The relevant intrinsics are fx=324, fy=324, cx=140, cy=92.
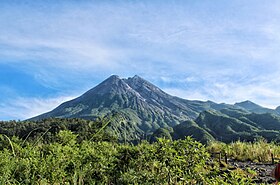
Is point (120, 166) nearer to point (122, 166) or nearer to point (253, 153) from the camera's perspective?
point (122, 166)

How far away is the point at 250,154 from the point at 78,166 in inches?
240

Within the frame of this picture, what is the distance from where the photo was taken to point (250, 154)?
8.95m

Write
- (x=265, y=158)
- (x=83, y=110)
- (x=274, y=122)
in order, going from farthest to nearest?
(x=83, y=110) < (x=274, y=122) < (x=265, y=158)

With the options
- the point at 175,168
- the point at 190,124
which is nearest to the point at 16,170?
the point at 175,168

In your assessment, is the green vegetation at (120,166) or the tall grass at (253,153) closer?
the green vegetation at (120,166)

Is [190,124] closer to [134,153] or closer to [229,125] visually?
[229,125]

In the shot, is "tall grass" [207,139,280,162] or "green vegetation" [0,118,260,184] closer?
"green vegetation" [0,118,260,184]

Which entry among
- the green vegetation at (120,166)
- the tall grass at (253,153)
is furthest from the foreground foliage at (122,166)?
the tall grass at (253,153)

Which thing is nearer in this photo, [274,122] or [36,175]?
[36,175]

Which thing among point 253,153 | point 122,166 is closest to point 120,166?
point 122,166

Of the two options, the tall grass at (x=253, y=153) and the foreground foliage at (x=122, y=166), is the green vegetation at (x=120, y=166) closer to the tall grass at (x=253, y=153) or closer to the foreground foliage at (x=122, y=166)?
the foreground foliage at (x=122, y=166)

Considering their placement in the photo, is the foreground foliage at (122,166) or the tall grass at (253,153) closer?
the foreground foliage at (122,166)

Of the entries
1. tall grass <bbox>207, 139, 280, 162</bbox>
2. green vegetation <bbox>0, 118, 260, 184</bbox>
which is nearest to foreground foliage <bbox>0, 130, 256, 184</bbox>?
→ green vegetation <bbox>0, 118, 260, 184</bbox>

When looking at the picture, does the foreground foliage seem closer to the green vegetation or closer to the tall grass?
the green vegetation
